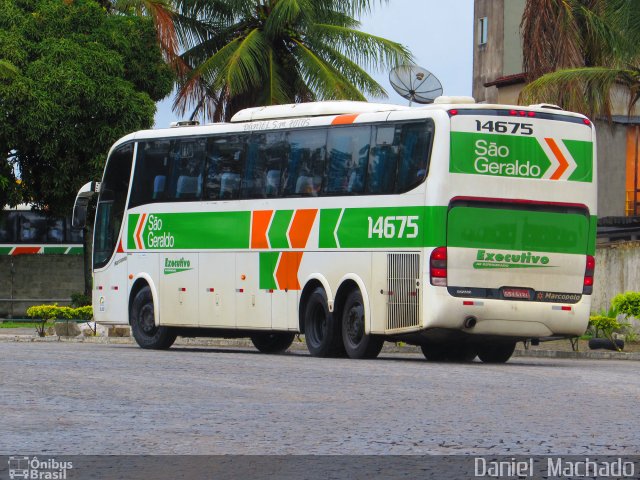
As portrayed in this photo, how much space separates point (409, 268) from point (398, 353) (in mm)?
8016

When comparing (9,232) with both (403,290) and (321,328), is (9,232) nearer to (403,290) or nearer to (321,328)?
(321,328)

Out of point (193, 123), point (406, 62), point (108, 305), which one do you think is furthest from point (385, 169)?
point (406, 62)

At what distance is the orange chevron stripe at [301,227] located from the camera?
75.1ft

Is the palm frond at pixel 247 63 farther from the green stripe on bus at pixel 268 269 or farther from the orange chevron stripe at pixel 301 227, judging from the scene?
the orange chevron stripe at pixel 301 227

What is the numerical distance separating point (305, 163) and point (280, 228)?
118 cm

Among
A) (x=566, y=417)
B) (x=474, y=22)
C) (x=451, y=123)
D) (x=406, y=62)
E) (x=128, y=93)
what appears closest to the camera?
(x=566, y=417)

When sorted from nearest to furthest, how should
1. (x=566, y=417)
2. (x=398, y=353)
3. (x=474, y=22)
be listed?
(x=566, y=417), (x=398, y=353), (x=474, y=22)

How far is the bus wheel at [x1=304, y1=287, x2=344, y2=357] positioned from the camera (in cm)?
2236

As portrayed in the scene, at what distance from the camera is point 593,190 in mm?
21688

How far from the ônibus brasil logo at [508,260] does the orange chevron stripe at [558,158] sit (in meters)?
1.17

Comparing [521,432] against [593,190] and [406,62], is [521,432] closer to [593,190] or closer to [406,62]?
[593,190]

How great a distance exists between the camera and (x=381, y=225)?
21562 mm

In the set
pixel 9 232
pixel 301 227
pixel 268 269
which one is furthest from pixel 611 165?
pixel 301 227

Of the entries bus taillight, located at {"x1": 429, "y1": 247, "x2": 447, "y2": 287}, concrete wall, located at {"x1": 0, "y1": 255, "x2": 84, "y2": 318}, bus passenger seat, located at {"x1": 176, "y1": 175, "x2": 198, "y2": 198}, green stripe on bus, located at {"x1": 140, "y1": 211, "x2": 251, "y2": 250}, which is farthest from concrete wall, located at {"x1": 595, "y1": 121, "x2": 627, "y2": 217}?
bus taillight, located at {"x1": 429, "y1": 247, "x2": 447, "y2": 287}
